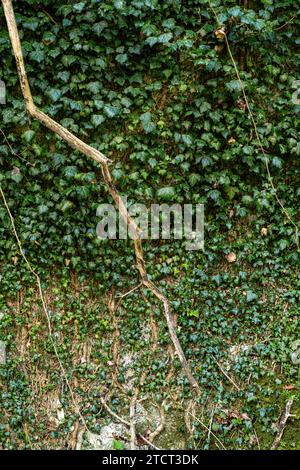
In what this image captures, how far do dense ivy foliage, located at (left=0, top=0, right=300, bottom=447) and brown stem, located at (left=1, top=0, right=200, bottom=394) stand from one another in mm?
320

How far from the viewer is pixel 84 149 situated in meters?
4.72


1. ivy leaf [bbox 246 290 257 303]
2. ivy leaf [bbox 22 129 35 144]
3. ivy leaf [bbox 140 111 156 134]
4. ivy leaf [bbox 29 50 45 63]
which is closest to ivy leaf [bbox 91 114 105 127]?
ivy leaf [bbox 140 111 156 134]

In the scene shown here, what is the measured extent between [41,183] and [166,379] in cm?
237

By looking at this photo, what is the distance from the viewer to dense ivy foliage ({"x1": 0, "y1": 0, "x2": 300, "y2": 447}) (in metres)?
5.29

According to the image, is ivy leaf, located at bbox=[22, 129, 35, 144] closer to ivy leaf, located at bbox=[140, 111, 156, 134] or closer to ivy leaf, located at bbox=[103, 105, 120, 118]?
ivy leaf, located at bbox=[103, 105, 120, 118]

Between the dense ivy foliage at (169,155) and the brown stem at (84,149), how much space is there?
320mm

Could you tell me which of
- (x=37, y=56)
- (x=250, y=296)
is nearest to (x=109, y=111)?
(x=37, y=56)

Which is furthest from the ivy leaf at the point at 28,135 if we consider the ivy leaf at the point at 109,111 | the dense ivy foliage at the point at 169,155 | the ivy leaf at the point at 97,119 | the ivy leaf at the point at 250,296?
the ivy leaf at the point at 250,296

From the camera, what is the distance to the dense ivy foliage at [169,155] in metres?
5.29

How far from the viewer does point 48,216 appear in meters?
5.32

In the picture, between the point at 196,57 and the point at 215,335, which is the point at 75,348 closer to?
the point at 215,335
